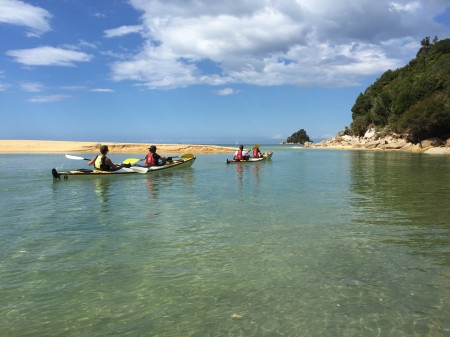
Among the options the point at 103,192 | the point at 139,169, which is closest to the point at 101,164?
the point at 139,169

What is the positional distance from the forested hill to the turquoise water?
59939mm

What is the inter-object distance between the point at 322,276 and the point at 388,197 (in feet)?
32.9

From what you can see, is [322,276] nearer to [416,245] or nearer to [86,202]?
[416,245]

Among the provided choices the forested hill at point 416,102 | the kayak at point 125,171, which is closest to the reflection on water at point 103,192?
the kayak at point 125,171

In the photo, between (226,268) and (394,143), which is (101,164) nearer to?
(226,268)

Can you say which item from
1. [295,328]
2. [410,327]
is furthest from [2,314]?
[410,327]

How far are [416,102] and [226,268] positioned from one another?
262 feet

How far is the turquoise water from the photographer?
5.17 metres

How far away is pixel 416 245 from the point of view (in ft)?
27.8

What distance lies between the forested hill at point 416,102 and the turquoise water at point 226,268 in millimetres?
59939

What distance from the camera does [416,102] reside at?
7588cm

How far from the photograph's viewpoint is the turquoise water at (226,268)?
204 inches

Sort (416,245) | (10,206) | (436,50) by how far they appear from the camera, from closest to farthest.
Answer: (416,245)
(10,206)
(436,50)

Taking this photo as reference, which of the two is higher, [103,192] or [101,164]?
[101,164]
